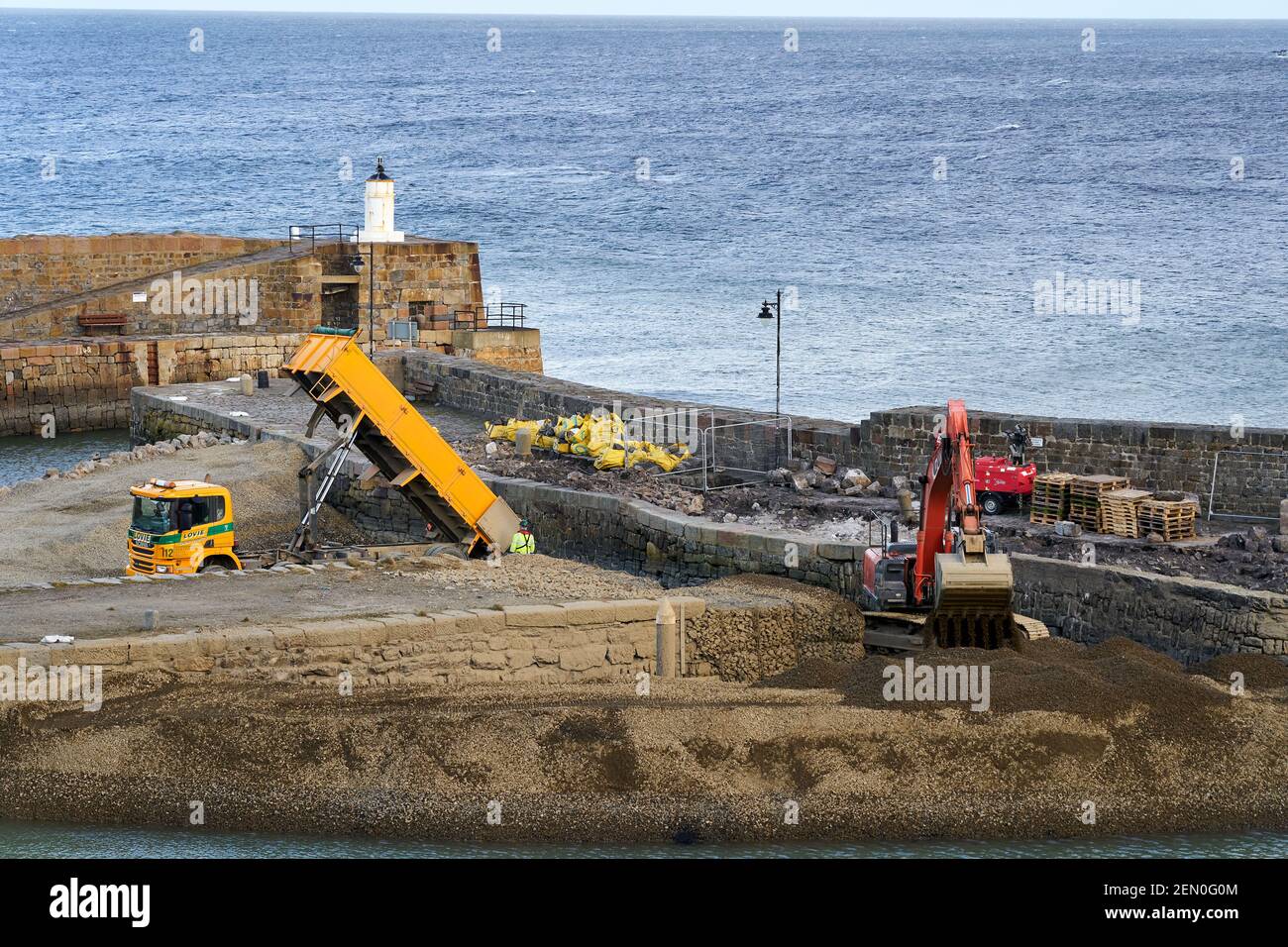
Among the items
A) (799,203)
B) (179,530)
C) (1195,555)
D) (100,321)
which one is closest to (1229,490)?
(1195,555)

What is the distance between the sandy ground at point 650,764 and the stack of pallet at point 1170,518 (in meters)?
6.38

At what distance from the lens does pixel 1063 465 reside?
27.4 m

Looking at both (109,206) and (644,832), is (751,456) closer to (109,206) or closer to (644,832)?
(644,832)

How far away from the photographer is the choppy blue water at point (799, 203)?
5497 centimetres

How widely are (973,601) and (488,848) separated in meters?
5.72

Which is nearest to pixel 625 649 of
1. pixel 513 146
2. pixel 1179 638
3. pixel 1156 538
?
pixel 1179 638

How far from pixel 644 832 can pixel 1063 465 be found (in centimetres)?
1241

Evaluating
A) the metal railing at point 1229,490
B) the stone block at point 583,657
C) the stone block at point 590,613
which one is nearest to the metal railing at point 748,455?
the metal railing at point 1229,490

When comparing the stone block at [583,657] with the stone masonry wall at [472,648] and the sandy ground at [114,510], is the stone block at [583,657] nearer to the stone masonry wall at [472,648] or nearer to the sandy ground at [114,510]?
the stone masonry wall at [472,648]

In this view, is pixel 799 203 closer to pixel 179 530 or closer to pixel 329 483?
pixel 329 483

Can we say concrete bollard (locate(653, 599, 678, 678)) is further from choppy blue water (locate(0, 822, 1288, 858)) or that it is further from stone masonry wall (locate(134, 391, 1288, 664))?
choppy blue water (locate(0, 822, 1288, 858))

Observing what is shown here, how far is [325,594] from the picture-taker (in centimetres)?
2089

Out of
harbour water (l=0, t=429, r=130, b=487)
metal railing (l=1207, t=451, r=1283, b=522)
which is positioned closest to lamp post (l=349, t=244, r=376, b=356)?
harbour water (l=0, t=429, r=130, b=487)

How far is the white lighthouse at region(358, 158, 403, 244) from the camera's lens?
42625 mm
